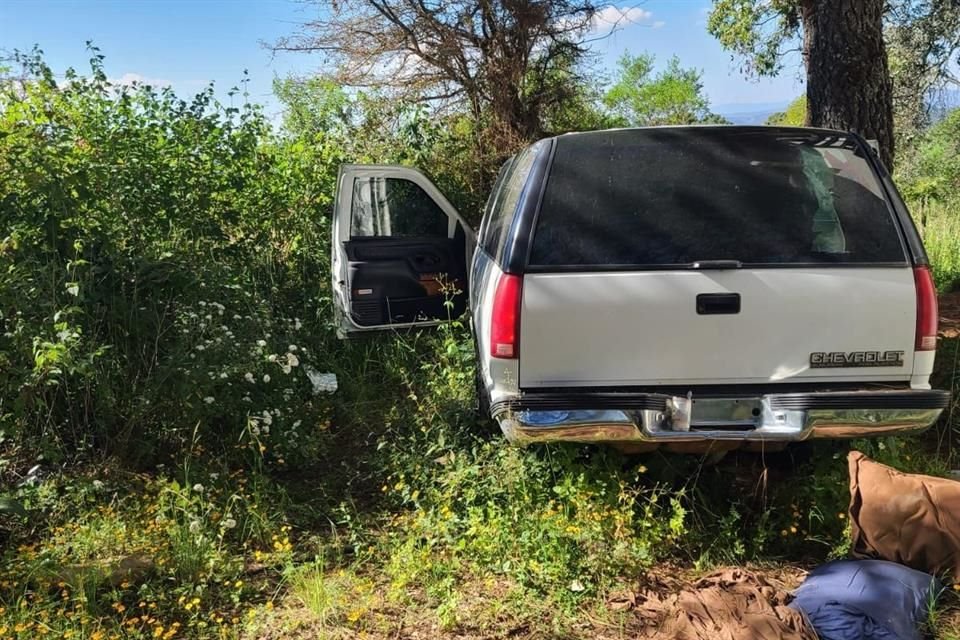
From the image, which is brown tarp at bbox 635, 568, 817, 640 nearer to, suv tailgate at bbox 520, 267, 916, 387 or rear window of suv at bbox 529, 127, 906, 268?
suv tailgate at bbox 520, 267, 916, 387

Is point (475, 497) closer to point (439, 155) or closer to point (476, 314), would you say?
point (476, 314)

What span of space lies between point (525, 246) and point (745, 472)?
189cm

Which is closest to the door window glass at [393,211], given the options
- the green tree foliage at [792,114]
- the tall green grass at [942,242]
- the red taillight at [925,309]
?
the red taillight at [925,309]

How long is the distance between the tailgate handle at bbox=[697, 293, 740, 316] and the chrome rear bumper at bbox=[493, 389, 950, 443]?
0.38 m

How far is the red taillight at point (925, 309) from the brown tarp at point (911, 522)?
59 centimetres

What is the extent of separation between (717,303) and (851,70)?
3.43m

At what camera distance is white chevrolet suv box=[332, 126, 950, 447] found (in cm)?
292

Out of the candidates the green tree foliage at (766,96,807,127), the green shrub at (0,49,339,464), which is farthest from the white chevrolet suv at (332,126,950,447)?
the green tree foliage at (766,96,807,127)

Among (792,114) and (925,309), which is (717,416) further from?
(792,114)

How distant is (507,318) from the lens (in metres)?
2.95

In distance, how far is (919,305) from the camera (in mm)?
2916

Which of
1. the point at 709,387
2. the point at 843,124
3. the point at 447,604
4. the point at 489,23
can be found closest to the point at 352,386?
the point at 447,604

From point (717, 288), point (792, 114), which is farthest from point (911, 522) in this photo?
point (792, 114)

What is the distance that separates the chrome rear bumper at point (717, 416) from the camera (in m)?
2.88
